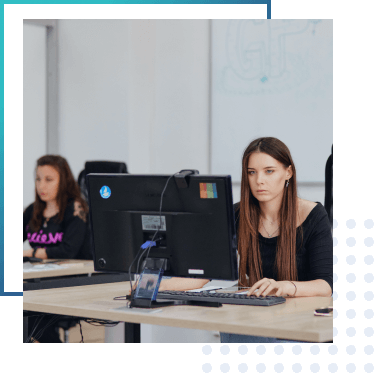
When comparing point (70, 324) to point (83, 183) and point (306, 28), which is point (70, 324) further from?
point (306, 28)

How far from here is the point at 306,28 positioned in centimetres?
375

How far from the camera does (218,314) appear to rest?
1640 millimetres

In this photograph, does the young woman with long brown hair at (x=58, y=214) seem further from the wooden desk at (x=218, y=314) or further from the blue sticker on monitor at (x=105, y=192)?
Result: the blue sticker on monitor at (x=105, y=192)

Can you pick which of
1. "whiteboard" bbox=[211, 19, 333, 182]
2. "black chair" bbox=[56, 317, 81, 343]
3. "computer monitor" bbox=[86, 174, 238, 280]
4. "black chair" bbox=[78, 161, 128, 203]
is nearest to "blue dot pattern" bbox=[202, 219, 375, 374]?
"computer monitor" bbox=[86, 174, 238, 280]

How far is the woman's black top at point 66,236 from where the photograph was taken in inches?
139

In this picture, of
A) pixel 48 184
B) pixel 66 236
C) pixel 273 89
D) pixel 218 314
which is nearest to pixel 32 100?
pixel 48 184

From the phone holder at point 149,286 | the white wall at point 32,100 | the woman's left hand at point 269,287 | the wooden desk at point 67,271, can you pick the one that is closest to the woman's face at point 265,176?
the woman's left hand at point 269,287

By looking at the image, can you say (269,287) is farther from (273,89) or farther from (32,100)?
(32,100)

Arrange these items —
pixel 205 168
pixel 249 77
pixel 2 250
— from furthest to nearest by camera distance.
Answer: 1. pixel 205 168
2. pixel 249 77
3. pixel 2 250

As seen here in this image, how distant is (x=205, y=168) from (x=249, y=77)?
2.52 feet

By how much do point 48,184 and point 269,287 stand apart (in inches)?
85.7

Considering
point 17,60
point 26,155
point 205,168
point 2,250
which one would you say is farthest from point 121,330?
point 26,155

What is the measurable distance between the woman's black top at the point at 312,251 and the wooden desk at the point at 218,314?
0.50 feet

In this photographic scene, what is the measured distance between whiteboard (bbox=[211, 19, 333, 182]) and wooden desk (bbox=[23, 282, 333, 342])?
6.47 ft
